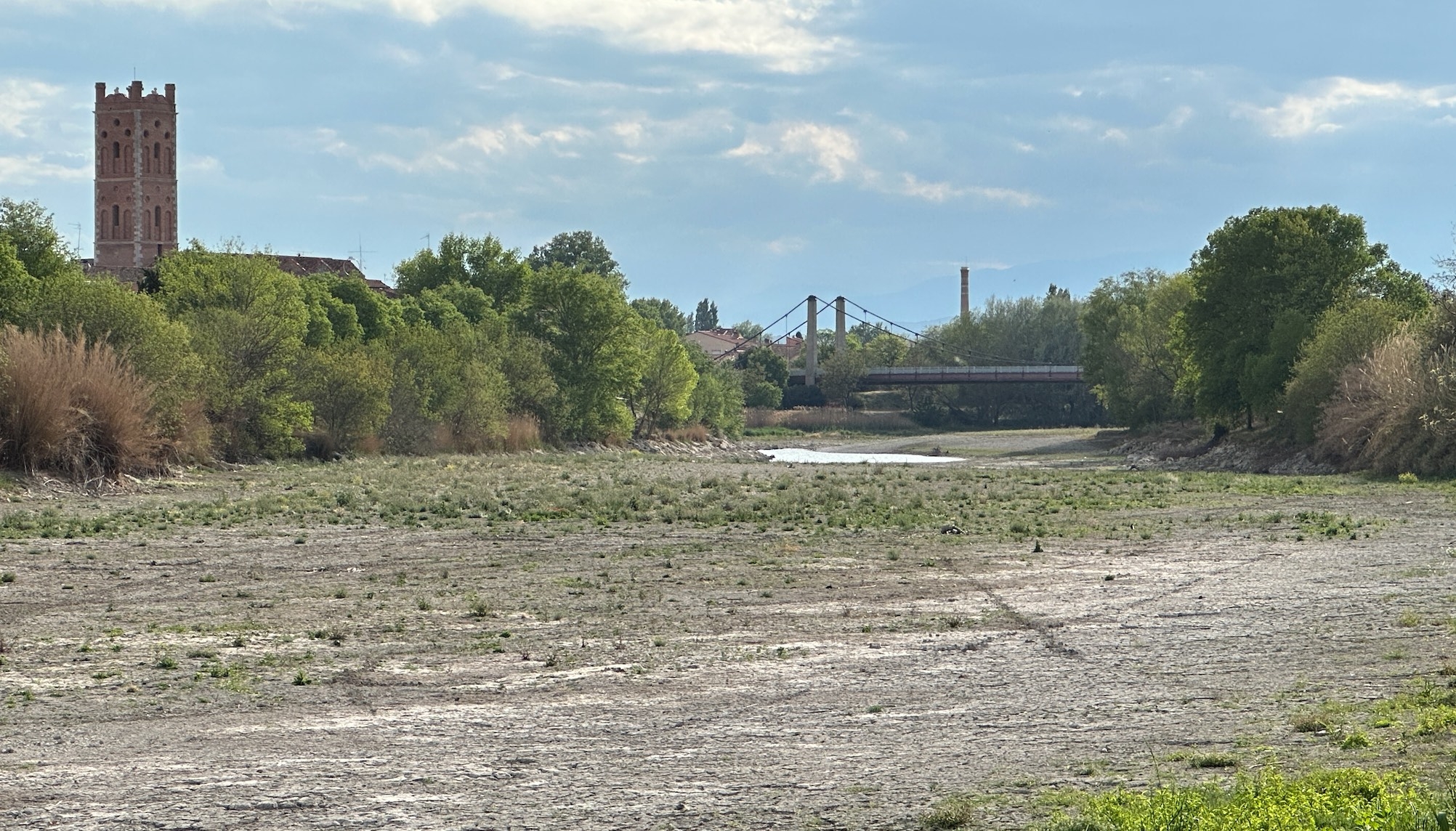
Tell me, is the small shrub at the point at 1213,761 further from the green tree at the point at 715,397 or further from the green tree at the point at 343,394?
the green tree at the point at 715,397

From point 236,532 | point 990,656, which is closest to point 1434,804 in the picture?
point 990,656

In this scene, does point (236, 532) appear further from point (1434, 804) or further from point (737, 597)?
point (1434, 804)

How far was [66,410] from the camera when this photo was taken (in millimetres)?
37688

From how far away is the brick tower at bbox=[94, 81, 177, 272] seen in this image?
453ft

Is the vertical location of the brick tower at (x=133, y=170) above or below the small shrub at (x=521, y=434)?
above

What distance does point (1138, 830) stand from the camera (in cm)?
798

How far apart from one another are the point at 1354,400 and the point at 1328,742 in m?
44.8

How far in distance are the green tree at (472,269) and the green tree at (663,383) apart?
39.4 feet

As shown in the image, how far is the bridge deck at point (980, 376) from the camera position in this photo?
5551 inches

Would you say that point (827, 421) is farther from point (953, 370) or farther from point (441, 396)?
point (441, 396)

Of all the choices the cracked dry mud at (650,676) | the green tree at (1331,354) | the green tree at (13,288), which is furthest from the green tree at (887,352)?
the cracked dry mud at (650,676)

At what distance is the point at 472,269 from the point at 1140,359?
45.8m

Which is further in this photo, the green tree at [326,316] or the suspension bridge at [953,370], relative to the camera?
the suspension bridge at [953,370]

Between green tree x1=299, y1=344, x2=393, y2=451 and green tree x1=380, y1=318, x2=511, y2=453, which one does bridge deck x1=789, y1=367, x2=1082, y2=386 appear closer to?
green tree x1=380, y1=318, x2=511, y2=453
